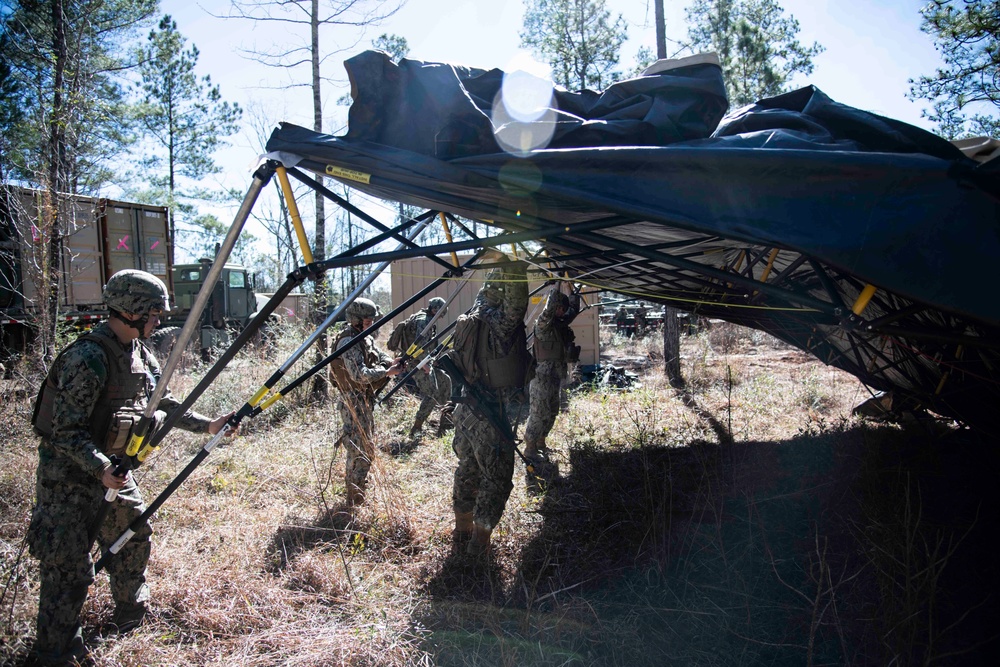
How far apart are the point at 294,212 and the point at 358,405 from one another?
2.57 m

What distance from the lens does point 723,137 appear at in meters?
2.68

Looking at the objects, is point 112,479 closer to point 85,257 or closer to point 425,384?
point 425,384

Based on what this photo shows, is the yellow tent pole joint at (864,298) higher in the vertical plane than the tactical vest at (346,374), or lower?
higher

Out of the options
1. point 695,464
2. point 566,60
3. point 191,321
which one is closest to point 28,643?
point 191,321

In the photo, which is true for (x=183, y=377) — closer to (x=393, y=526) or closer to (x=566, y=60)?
(x=393, y=526)

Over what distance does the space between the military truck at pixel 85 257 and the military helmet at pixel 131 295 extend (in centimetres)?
503

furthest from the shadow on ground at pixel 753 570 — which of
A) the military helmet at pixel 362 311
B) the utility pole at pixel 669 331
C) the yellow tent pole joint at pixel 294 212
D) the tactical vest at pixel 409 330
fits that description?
the utility pole at pixel 669 331

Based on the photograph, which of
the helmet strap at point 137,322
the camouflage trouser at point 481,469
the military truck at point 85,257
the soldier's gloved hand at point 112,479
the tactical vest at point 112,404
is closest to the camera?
the soldier's gloved hand at point 112,479

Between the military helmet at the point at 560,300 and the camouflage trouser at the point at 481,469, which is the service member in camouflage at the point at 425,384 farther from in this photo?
the camouflage trouser at the point at 481,469

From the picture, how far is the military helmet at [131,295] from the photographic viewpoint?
3100 mm

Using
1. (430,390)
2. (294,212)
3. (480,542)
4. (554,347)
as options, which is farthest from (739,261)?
(430,390)

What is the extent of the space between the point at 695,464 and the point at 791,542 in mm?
1384

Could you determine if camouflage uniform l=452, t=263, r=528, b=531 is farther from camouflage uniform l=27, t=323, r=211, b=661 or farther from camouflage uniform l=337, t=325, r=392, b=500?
camouflage uniform l=27, t=323, r=211, b=661

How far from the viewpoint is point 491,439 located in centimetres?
403
